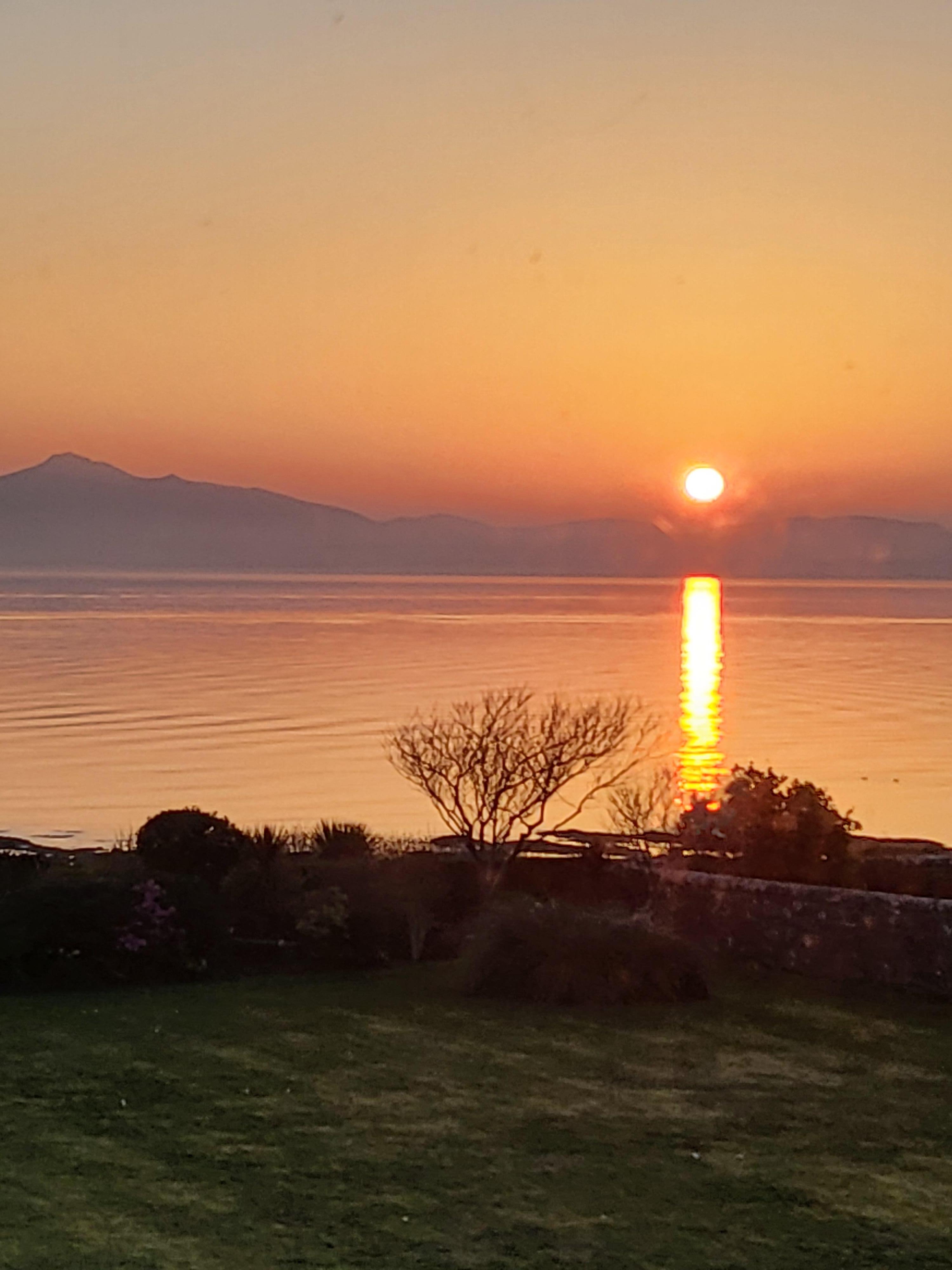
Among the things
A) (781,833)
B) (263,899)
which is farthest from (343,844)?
(781,833)

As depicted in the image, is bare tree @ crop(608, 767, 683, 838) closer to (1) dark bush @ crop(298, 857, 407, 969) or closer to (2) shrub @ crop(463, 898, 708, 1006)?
(1) dark bush @ crop(298, 857, 407, 969)

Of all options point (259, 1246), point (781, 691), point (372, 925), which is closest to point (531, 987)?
point (372, 925)

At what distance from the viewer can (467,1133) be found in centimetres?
1073

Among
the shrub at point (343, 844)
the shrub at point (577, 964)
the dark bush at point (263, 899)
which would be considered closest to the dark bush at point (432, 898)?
the dark bush at point (263, 899)

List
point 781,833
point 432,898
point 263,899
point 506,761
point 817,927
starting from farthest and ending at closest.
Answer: point 506,761, point 781,833, point 432,898, point 263,899, point 817,927

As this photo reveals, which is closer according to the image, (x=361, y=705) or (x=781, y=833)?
(x=781, y=833)

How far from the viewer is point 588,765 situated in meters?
28.3

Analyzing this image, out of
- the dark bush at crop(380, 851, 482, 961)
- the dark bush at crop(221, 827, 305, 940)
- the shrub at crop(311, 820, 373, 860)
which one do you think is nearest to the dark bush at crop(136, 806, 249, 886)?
the dark bush at crop(221, 827, 305, 940)

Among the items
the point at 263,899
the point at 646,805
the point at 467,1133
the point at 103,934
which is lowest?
the point at 467,1133

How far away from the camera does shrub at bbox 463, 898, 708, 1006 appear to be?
15.2 m

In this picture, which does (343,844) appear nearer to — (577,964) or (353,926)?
(353,926)

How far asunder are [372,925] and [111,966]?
3210 mm

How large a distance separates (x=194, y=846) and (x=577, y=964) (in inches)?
310

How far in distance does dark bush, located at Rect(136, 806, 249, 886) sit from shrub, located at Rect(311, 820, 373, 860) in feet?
4.95
